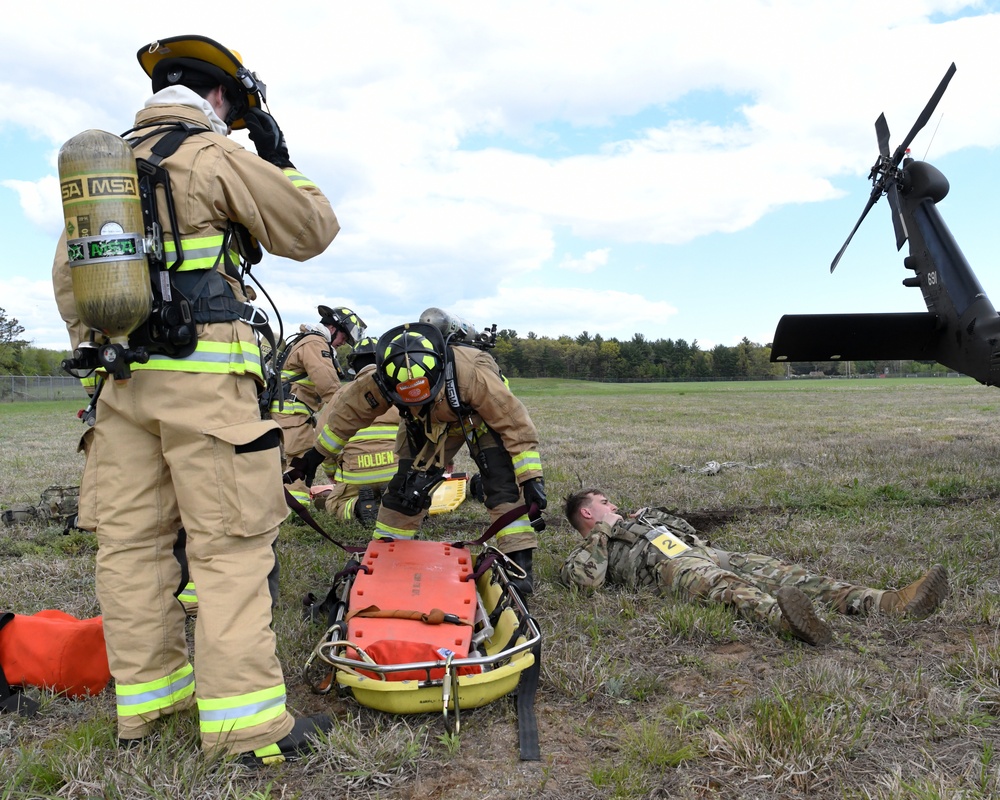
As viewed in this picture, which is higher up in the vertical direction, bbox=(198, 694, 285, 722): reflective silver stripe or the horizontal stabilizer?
the horizontal stabilizer

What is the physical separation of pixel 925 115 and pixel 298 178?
10122 mm

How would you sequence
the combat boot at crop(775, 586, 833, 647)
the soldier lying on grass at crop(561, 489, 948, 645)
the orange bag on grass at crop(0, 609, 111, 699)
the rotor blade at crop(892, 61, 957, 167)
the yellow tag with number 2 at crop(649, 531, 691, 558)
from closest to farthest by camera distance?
the orange bag on grass at crop(0, 609, 111, 699)
the combat boot at crop(775, 586, 833, 647)
the soldier lying on grass at crop(561, 489, 948, 645)
the yellow tag with number 2 at crop(649, 531, 691, 558)
the rotor blade at crop(892, 61, 957, 167)

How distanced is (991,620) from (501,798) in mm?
3056

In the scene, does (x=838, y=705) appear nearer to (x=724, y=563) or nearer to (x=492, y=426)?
(x=724, y=563)

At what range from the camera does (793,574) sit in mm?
4562

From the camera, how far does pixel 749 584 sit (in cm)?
439

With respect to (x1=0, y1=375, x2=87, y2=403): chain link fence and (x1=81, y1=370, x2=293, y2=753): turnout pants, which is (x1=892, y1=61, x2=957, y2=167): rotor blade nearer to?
(x1=81, y1=370, x2=293, y2=753): turnout pants

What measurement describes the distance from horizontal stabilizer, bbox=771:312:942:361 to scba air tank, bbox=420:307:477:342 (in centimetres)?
573

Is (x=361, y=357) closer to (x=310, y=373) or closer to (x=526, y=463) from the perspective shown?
(x=310, y=373)

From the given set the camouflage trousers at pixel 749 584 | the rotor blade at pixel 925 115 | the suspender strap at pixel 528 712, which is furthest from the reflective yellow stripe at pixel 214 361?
the rotor blade at pixel 925 115

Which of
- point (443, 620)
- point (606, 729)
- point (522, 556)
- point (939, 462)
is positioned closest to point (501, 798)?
point (606, 729)

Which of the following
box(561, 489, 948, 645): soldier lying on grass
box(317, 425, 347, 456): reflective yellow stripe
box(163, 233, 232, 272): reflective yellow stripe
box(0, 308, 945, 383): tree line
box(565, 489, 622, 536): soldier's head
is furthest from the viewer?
box(0, 308, 945, 383): tree line

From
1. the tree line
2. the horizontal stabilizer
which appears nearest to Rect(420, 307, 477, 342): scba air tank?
the horizontal stabilizer

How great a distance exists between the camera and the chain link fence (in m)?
44.5
